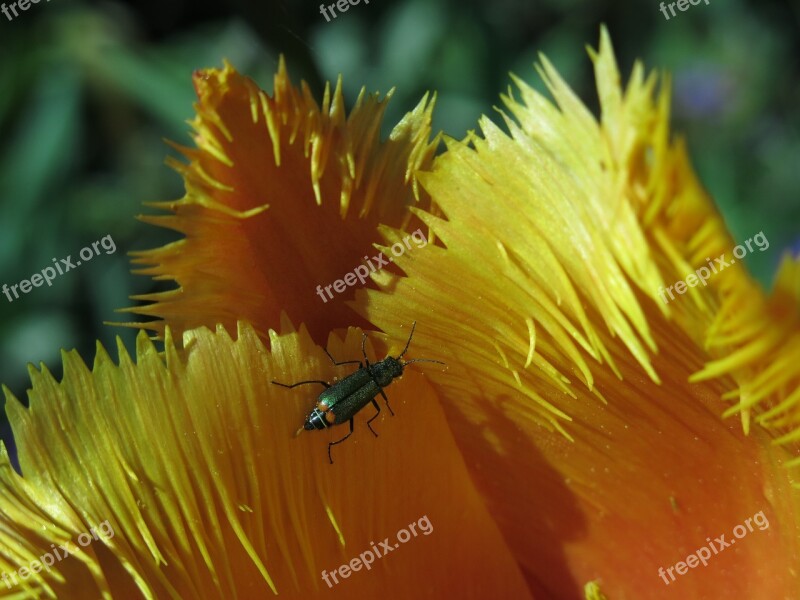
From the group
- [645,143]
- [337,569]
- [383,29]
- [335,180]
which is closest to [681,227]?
[645,143]

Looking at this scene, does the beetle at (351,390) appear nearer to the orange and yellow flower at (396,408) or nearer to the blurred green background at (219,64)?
the orange and yellow flower at (396,408)

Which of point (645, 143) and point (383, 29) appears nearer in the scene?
point (645, 143)

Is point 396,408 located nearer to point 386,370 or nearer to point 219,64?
point 386,370

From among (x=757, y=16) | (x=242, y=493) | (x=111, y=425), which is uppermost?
(x=757, y=16)

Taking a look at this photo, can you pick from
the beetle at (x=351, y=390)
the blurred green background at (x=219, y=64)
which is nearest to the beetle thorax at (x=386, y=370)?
the beetle at (x=351, y=390)

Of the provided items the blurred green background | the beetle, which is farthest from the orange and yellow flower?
the blurred green background

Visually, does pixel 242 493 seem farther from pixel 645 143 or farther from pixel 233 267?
pixel 645 143

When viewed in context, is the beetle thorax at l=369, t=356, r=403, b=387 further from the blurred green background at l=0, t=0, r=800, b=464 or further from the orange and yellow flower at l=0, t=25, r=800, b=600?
the blurred green background at l=0, t=0, r=800, b=464
